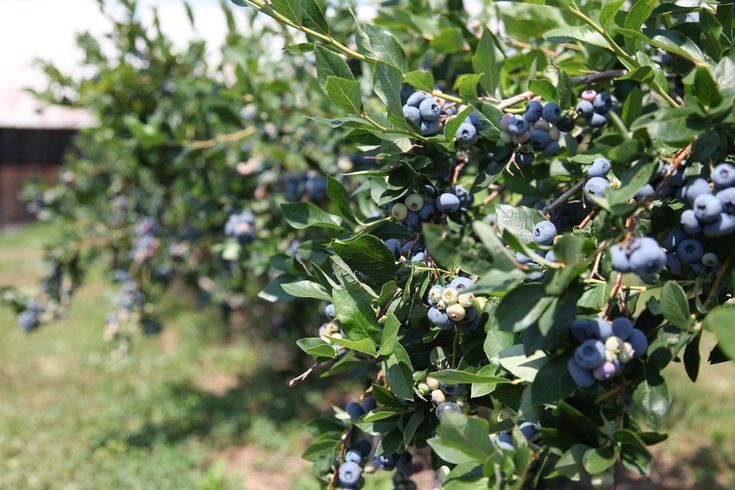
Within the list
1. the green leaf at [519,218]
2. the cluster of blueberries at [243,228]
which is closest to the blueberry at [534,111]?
the green leaf at [519,218]

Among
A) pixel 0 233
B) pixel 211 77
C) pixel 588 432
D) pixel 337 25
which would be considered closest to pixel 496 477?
pixel 588 432

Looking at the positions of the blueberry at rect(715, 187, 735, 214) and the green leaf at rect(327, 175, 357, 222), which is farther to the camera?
the green leaf at rect(327, 175, 357, 222)

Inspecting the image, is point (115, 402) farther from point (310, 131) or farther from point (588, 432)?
point (588, 432)

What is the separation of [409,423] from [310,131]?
1.76 m

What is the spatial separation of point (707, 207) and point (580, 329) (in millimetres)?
230

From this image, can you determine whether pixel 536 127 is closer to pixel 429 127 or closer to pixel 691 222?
pixel 429 127

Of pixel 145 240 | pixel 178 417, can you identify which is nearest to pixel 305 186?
pixel 145 240

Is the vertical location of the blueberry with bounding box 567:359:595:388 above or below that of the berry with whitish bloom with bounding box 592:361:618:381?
below

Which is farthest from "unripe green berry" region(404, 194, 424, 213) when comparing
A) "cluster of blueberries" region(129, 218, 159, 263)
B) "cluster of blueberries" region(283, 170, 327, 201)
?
"cluster of blueberries" region(129, 218, 159, 263)

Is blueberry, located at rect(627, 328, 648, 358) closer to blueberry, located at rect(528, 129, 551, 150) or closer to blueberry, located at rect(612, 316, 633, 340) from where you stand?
blueberry, located at rect(612, 316, 633, 340)

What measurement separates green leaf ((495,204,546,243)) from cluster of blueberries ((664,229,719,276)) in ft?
0.64

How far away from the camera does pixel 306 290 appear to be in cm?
117

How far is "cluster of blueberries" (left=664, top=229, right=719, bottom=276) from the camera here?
936 millimetres

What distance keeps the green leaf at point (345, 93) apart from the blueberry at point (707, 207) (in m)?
0.55
